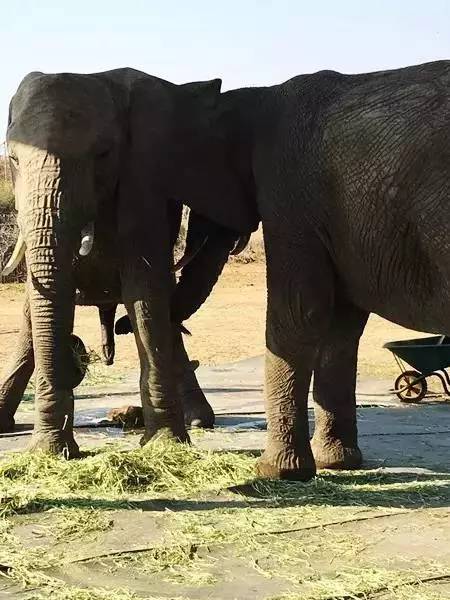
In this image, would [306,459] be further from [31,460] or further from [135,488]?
[31,460]


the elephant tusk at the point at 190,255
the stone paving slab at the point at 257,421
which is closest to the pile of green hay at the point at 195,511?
the stone paving slab at the point at 257,421

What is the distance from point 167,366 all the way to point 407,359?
3.19 metres

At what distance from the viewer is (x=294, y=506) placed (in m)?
5.51

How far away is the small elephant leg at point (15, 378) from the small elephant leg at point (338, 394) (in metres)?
2.33

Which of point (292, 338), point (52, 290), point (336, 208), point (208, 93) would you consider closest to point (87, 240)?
point (52, 290)

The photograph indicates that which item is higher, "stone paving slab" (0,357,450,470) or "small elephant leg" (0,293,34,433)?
"small elephant leg" (0,293,34,433)

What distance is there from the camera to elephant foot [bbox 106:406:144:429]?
8031mm

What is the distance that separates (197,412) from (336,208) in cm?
280

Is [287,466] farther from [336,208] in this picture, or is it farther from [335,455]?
[336,208]

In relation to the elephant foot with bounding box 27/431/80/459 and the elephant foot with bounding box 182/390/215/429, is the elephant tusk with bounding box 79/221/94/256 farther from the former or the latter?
the elephant foot with bounding box 182/390/215/429

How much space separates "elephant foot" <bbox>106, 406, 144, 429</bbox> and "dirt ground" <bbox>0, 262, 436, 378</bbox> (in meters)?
3.47

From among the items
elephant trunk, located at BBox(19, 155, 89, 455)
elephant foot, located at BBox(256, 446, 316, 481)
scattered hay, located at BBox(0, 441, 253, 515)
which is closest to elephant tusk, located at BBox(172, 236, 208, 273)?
elephant trunk, located at BBox(19, 155, 89, 455)

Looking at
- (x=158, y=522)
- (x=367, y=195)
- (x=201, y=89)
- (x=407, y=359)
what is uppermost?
(x=201, y=89)

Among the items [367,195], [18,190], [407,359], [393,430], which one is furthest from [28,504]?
[407,359]
